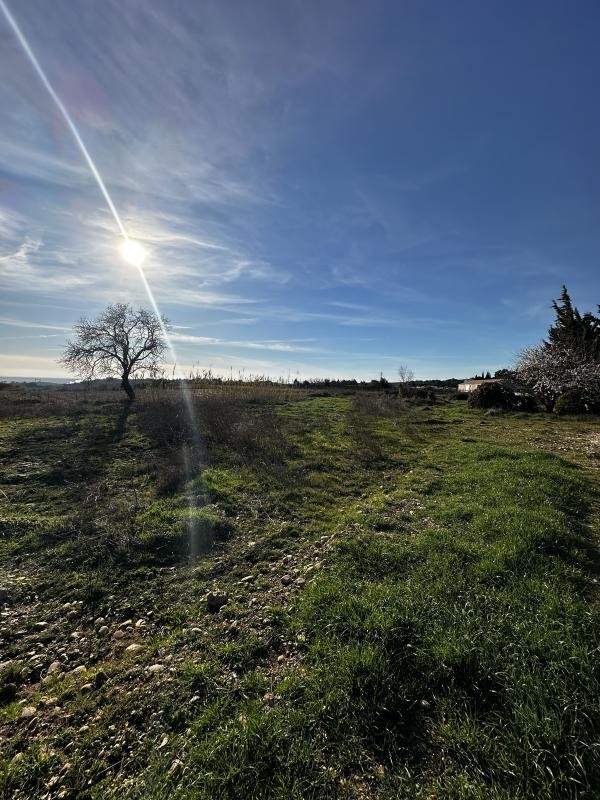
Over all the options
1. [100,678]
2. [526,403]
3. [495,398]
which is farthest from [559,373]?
[100,678]

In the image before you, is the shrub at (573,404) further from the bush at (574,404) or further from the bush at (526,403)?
the bush at (526,403)

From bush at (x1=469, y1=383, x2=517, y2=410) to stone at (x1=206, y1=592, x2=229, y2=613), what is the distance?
2767cm

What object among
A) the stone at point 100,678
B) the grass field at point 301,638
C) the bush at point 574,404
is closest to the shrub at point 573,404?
the bush at point 574,404

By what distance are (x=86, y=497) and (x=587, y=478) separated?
1286 cm

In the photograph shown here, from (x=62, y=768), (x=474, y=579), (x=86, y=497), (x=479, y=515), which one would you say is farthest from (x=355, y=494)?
(x=62, y=768)

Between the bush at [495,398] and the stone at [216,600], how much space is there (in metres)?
27.7

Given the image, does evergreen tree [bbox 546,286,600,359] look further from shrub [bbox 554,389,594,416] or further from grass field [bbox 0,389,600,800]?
grass field [bbox 0,389,600,800]

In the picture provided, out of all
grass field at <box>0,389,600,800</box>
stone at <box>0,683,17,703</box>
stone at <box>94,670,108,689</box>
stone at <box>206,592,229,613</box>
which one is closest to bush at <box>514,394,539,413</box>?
grass field at <box>0,389,600,800</box>

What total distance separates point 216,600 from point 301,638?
144cm

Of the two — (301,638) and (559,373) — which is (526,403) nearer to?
(559,373)

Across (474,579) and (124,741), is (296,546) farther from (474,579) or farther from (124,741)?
(124,741)

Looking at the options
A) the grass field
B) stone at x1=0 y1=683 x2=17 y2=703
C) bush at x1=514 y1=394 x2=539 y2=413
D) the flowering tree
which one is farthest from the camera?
bush at x1=514 y1=394 x2=539 y2=413

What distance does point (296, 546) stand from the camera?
648cm

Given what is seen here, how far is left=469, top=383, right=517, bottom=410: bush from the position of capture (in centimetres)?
2762
